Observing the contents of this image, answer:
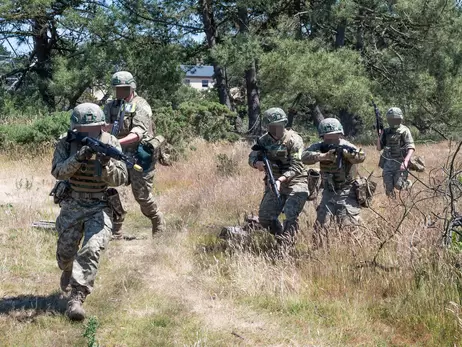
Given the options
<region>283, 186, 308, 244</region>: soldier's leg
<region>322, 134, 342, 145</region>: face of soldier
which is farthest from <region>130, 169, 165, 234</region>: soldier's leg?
<region>322, 134, 342, 145</region>: face of soldier

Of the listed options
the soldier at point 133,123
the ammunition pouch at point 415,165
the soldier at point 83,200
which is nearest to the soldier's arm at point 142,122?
the soldier at point 133,123

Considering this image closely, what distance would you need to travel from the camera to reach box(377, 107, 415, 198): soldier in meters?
7.86

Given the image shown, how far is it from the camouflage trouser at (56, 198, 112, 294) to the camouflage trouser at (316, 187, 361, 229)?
2.33 metres

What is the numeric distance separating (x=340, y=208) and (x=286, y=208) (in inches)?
22.0

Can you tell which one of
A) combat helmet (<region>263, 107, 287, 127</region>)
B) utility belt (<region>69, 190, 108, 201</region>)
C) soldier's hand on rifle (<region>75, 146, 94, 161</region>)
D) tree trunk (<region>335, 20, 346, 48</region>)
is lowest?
utility belt (<region>69, 190, 108, 201</region>)

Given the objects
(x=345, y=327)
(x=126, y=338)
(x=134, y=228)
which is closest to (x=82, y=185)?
(x=126, y=338)

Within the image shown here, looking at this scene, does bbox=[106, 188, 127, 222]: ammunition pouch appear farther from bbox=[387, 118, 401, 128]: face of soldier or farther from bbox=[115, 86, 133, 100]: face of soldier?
bbox=[387, 118, 401, 128]: face of soldier

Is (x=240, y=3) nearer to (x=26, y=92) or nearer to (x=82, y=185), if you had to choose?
(x=26, y=92)

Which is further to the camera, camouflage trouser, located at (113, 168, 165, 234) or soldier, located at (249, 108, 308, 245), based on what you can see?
camouflage trouser, located at (113, 168, 165, 234)

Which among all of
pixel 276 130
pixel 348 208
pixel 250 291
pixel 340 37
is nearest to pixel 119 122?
pixel 276 130

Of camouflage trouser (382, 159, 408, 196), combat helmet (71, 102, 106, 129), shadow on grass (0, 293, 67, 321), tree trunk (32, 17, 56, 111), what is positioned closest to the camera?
combat helmet (71, 102, 106, 129)

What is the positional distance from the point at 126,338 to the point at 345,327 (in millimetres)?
1574

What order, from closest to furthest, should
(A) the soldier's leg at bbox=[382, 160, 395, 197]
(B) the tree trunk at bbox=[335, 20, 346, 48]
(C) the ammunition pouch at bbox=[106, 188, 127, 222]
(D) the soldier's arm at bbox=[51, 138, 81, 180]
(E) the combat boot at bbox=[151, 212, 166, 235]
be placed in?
(D) the soldier's arm at bbox=[51, 138, 81, 180], (C) the ammunition pouch at bbox=[106, 188, 127, 222], (E) the combat boot at bbox=[151, 212, 166, 235], (A) the soldier's leg at bbox=[382, 160, 395, 197], (B) the tree trunk at bbox=[335, 20, 346, 48]

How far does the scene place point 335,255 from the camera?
4.85m
